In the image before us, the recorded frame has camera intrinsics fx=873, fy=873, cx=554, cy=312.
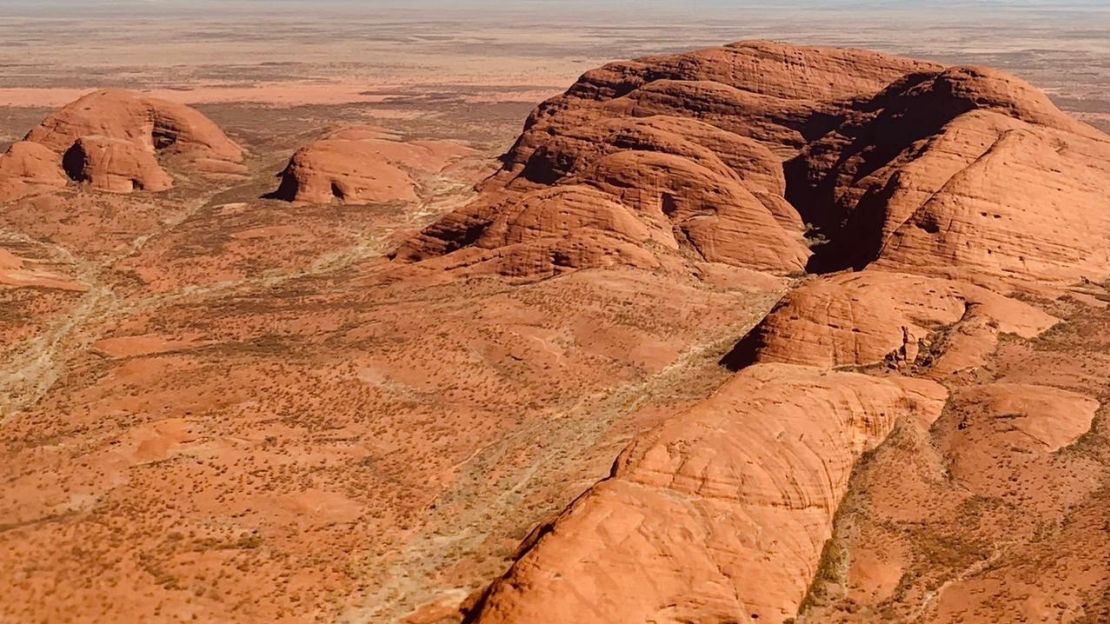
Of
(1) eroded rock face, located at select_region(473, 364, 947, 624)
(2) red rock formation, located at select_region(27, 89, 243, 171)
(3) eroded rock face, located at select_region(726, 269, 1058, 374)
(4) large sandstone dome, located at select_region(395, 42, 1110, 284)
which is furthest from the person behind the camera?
(2) red rock formation, located at select_region(27, 89, 243, 171)

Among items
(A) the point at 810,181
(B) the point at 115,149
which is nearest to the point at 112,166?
(B) the point at 115,149

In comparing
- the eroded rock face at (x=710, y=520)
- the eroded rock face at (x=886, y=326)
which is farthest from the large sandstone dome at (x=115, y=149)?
the eroded rock face at (x=710, y=520)

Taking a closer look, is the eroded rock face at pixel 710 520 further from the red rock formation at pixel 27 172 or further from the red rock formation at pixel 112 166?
the red rock formation at pixel 27 172

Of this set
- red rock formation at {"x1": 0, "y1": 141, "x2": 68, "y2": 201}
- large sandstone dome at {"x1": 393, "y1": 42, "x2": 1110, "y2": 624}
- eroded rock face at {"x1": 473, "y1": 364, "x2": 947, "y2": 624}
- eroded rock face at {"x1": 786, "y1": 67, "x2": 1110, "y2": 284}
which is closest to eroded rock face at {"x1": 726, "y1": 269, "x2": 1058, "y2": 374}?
large sandstone dome at {"x1": 393, "y1": 42, "x2": 1110, "y2": 624}

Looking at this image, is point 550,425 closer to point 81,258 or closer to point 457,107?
point 81,258

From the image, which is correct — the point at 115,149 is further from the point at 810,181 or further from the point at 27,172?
the point at 810,181

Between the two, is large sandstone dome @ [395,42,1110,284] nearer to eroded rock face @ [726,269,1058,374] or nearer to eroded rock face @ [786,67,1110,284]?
eroded rock face @ [786,67,1110,284]
